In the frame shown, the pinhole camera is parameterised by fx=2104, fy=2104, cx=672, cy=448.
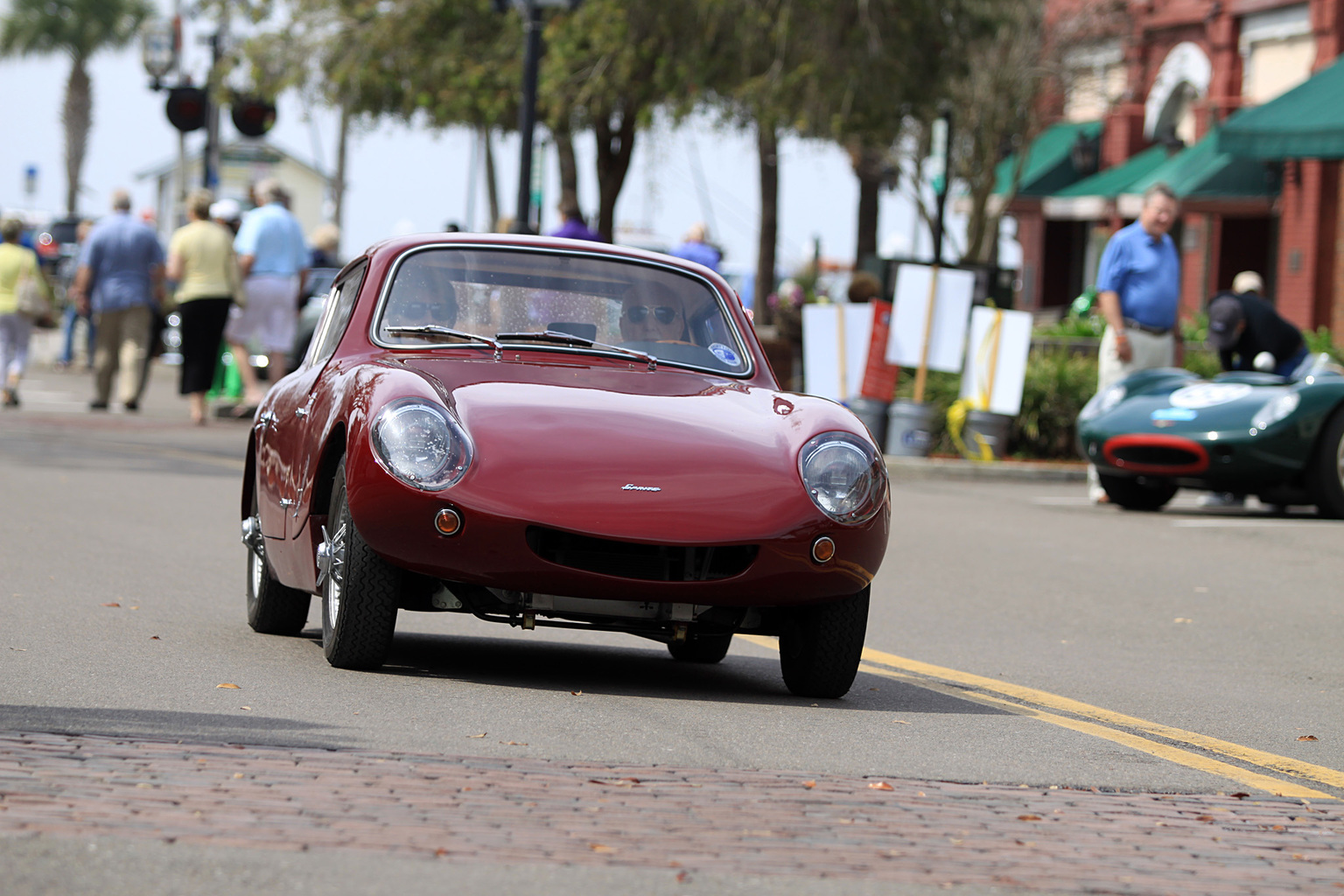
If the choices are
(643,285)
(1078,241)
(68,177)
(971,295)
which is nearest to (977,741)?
(643,285)

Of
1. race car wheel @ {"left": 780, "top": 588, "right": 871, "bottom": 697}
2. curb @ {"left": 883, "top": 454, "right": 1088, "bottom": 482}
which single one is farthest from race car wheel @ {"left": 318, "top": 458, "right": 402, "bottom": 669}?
curb @ {"left": 883, "top": 454, "right": 1088, "bottom": 482}

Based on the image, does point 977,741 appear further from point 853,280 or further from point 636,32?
point 636,32

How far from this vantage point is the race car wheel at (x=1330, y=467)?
45.9ft

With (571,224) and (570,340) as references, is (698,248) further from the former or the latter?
(570,340)

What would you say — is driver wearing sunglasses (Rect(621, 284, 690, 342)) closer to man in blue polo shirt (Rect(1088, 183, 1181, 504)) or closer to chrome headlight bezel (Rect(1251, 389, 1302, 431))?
chrome headlight bezel (Rect(1251, 389, 1302, 431))

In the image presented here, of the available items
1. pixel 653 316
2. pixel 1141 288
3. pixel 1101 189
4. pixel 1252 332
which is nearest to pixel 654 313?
pixel 653 316

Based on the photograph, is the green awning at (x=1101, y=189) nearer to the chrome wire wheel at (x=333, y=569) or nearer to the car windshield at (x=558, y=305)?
the car windshield at (x=558, y=305)

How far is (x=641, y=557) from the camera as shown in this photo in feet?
19.9

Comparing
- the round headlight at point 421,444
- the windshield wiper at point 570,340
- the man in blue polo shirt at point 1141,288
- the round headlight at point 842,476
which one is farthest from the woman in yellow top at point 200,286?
the round headlight at point 842,476

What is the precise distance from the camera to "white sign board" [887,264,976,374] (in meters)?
18.4

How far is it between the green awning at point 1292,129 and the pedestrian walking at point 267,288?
11.6 metres

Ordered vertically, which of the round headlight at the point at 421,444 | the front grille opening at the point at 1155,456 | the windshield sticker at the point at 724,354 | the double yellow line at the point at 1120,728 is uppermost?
the windshield sticker at the point at 724,354

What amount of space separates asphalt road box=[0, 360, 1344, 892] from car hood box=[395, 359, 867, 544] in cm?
55

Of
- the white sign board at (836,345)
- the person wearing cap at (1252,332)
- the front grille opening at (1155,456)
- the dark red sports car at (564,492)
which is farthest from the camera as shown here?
the white sign board at (836,345)
